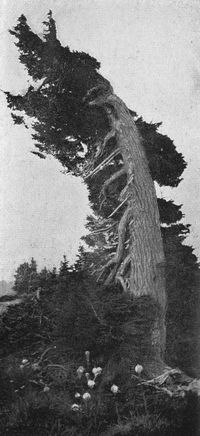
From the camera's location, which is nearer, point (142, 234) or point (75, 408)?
point (75, 408)

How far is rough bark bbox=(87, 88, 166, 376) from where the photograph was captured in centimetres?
788

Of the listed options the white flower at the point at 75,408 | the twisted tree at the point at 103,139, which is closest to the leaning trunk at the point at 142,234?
the twisted tree at the point at 103,139

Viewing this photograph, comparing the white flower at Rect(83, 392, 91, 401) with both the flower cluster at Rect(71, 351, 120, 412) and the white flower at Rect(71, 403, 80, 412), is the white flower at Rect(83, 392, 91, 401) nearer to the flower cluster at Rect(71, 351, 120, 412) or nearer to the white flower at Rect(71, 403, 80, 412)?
the flower cluster at Rect(71, 351, 120, 412)

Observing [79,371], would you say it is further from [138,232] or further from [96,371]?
[138,232]

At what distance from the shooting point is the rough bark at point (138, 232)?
25.9ft

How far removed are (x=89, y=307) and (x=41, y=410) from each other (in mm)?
2105

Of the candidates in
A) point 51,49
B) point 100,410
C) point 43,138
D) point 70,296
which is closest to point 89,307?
point 70,296

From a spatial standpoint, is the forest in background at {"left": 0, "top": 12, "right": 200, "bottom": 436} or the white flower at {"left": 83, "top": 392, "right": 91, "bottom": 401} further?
the white flower at {"left": 83, "top": 392, "right": 91, "bottom": 401}

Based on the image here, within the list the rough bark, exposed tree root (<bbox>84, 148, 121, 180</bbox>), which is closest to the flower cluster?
the rough bark

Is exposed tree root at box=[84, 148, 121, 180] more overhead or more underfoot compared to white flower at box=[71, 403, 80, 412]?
more overhead

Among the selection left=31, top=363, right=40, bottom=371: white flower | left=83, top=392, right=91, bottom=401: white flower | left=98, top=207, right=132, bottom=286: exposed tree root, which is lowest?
left=83, top=392, right=91, bottom=401: white flower

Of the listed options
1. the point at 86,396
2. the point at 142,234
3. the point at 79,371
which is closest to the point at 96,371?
the point at 79,371

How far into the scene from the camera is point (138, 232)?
27.2 feet

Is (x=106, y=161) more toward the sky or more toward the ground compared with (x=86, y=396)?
more toward the sky
